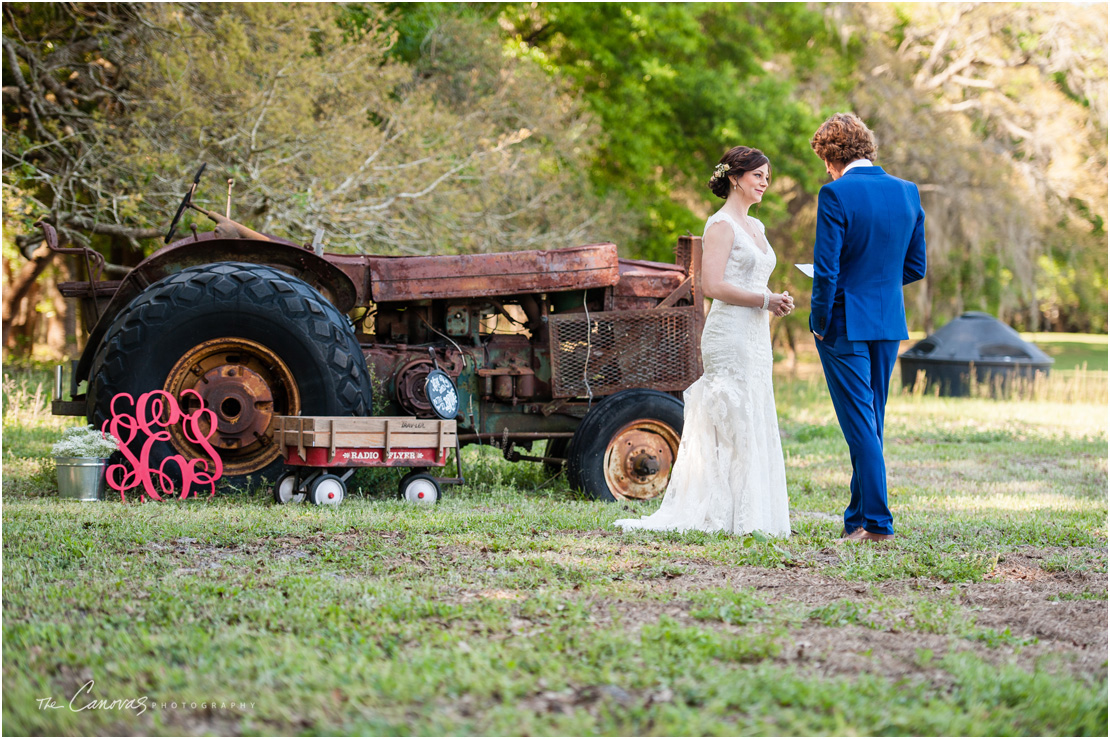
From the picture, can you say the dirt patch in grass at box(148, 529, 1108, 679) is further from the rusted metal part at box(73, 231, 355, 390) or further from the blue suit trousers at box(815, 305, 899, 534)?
the rusted metal part at box(73, 231, 355, 390)

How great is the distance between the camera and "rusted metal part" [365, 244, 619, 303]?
21.4 ft

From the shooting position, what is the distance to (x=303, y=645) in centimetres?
312

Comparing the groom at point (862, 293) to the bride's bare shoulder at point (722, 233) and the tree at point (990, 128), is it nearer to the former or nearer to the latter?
the bride's bare shoulder at point (722, 233)

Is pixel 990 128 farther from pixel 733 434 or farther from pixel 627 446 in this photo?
pixel 733 434

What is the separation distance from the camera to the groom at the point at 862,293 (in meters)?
5.04

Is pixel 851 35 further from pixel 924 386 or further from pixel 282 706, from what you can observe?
pixel 282 706

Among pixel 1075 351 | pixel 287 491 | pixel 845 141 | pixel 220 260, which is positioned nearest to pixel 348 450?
pixel 287 491

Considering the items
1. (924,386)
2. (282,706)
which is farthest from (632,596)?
(924,386)

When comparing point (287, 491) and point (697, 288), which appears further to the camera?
point (697, 288)

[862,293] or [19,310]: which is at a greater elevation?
[19,310]

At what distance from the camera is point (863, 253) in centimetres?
507

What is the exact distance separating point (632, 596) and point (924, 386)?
1472 centimetres

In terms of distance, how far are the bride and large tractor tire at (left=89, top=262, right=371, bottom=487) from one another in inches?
79.5

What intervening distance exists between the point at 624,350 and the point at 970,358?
1206cm
